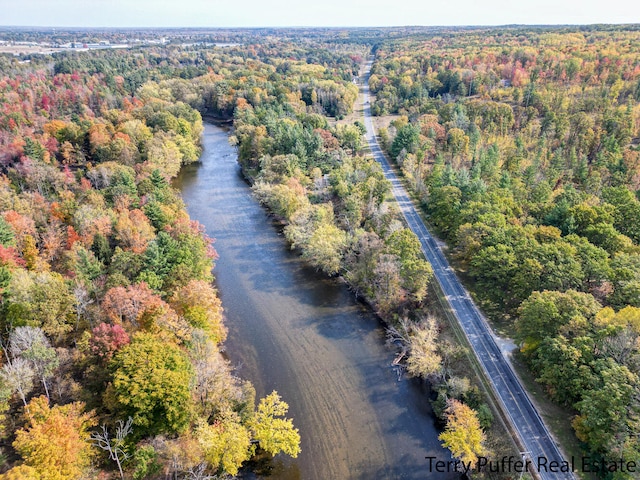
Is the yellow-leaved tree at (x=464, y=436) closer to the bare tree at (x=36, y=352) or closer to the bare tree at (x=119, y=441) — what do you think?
the bare tree at (x=119, y=441)

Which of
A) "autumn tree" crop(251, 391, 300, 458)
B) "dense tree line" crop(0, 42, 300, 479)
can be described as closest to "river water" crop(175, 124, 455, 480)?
"autumn tree" crop(251, 391, 300, 458)

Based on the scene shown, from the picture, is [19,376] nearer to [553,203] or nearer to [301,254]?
[301,254]

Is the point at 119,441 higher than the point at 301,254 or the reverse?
the reverse

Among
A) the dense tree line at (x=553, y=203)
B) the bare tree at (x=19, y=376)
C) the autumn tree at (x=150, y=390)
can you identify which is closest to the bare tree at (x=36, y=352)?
A: the bare tree at (x=19, y=376)

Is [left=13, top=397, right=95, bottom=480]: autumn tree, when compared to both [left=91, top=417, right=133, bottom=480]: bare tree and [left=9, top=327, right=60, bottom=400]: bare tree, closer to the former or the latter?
[left=91, top=417, right=133, bottom=480]: bare tree

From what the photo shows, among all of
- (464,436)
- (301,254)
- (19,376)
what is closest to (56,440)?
(19,376)

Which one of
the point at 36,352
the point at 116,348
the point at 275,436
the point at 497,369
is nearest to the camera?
the point at 36,352
